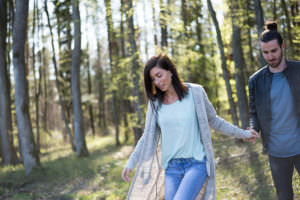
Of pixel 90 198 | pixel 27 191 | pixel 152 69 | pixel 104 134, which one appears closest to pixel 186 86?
pixel 152 69

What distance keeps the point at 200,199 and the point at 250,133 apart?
1025 mm

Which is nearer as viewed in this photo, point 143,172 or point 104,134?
point 143,172

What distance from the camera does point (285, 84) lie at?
3.22 m

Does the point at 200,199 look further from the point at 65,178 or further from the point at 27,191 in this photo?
the point at 65,178

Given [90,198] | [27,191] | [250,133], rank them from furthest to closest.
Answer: [27,191] < [90,198] < [250,133]

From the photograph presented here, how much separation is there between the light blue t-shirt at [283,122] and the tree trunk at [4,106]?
44.6 feet

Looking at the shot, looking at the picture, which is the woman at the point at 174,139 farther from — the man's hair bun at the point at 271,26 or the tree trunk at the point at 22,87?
the tree trunk at the point at 22,87

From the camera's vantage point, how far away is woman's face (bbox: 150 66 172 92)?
10.3 ft

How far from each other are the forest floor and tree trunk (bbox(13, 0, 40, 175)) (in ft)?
2.33

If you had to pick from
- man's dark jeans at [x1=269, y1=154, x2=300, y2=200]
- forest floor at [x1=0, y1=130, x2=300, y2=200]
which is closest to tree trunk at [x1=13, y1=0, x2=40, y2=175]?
forest floor at [x1=0, y1=130, x2=300, y2=200]

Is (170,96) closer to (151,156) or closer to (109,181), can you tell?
(151,156)

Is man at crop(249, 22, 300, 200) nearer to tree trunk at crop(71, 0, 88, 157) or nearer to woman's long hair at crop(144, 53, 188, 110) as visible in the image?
woman's long hair at crop(144, 53, 188, 110)

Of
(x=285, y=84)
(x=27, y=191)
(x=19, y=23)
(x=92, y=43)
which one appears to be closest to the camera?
(x=285, y=84)

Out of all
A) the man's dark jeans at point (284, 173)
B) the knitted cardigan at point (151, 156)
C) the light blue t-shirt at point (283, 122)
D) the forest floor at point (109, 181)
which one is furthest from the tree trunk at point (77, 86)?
the light blue t-shirt at point (283, 122)
